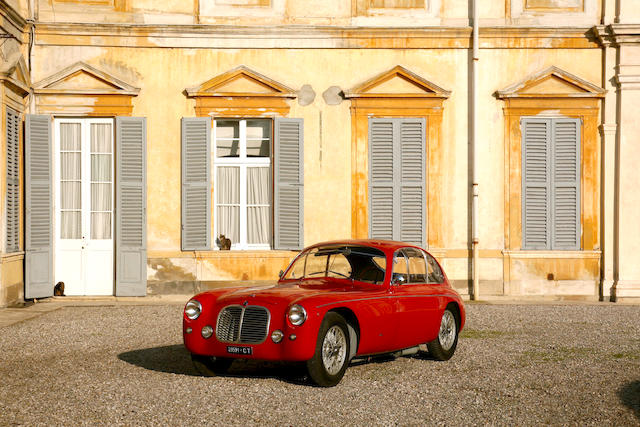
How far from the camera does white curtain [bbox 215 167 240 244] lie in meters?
14.7

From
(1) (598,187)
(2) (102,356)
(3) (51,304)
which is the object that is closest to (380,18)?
(1) (598,187)

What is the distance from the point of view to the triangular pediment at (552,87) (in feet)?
48.2

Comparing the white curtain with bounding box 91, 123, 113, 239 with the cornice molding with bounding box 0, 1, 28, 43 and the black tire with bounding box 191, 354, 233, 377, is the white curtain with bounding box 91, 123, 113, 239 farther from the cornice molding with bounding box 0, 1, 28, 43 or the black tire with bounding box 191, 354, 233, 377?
the black tire with bounding box 191, 354, 233, 377

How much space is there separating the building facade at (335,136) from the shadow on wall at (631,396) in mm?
7600

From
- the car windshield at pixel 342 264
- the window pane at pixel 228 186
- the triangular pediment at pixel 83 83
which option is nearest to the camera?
the car windshield at pixel 342 264

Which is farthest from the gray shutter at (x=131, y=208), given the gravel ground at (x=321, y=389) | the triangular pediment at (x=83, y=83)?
the gravel ground at (x=321, y=389)

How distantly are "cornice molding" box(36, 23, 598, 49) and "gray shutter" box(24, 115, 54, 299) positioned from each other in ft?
5.30

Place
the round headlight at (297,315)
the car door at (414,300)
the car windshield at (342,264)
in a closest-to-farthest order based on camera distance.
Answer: the round headlight at (297,315)
the car door at (414,300)
the car windshield at (342,264)

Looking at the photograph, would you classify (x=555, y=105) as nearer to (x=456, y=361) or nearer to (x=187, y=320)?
(x=456, y=361)

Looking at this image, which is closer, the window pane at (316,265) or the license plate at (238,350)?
the license plate at (238,350)

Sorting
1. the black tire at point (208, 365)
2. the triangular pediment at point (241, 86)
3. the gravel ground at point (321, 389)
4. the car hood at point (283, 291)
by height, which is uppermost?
the triangular pediment at point (241, 86)

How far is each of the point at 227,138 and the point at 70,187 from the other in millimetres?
2746

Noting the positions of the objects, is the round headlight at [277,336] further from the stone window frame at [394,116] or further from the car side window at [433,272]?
the stone window frame at [394,116]

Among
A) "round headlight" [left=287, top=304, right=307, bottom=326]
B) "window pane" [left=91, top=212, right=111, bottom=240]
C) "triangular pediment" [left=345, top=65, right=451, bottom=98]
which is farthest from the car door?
"window pane" [left=91, top=212, right=111, bottom=240]
